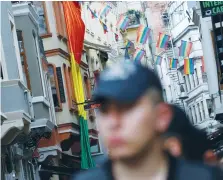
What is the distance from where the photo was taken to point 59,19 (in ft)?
104

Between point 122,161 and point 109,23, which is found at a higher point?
point 109,23

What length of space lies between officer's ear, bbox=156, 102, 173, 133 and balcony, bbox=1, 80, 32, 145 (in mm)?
15626

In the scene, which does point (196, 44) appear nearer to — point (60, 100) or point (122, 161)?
Result: point (60, 100)

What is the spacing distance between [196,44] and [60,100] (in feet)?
133

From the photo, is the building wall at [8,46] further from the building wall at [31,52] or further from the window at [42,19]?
the window at [42,19]

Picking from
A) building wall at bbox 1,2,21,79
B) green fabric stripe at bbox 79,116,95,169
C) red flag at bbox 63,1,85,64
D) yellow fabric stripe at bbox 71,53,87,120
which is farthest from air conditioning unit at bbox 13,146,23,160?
red flag at bbox 63,1,85,64

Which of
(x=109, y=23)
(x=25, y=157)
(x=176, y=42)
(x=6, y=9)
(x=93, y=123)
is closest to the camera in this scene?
(x=6, y=9)

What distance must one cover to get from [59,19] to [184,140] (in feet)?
97.4

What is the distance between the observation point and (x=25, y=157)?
23.3 m

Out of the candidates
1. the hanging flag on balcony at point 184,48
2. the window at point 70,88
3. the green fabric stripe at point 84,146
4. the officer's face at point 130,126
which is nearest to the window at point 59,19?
the window at point 70,88

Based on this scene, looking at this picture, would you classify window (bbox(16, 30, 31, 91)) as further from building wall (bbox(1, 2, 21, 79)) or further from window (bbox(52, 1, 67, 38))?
window (bbox(52, 1, 67, 38))

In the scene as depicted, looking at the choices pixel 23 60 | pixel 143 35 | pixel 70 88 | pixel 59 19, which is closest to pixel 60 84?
pixel 70 88

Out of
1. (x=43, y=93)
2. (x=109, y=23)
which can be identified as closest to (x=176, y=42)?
(x=109, y=23)

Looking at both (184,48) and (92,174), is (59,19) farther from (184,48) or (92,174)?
(92,174)
